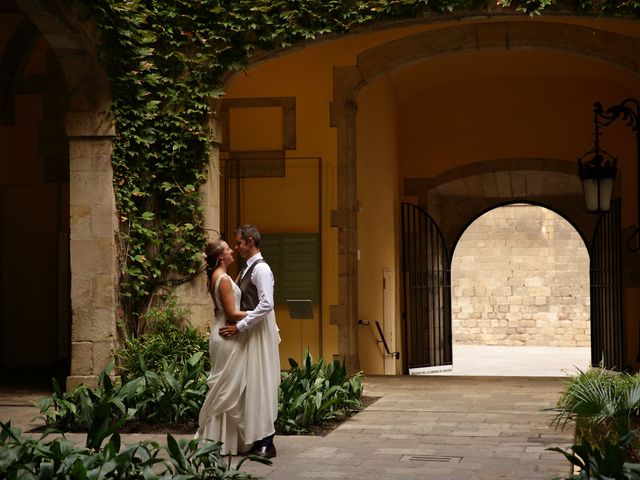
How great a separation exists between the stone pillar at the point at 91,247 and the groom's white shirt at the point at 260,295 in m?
2.74

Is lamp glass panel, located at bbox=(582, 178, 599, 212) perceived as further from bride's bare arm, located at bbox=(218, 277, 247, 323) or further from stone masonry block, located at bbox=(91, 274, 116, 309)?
bride's bare arm, located at bbox=(218, 277, 247, 323)

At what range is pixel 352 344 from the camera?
10.8 meters

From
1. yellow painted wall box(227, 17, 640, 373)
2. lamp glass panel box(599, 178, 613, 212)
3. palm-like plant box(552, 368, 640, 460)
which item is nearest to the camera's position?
palm-like plant box(552, 368, 640, 460)

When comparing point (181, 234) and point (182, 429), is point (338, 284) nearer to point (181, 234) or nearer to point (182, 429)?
point (181, 234)

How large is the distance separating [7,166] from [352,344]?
439 centimetres

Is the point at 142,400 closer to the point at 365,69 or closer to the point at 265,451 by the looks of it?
the point at 265,451

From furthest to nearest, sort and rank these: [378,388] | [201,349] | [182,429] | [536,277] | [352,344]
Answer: [536,277] < [352,344] < [378,388] < [201,349] < [182,429]

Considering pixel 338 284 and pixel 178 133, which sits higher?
pixel 178 133

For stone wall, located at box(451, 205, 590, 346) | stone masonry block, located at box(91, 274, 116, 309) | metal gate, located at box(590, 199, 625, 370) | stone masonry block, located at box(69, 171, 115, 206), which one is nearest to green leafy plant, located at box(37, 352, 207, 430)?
stone masonry block, located at box(91, 274, 116, 309)

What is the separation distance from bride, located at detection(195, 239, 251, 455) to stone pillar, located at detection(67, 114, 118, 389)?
269 centimetres

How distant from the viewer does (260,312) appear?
585 cm

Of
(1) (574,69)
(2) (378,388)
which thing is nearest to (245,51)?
(2) (378,388)

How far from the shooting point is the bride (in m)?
5.90

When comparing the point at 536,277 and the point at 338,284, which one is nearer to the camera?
the point at 338,284
